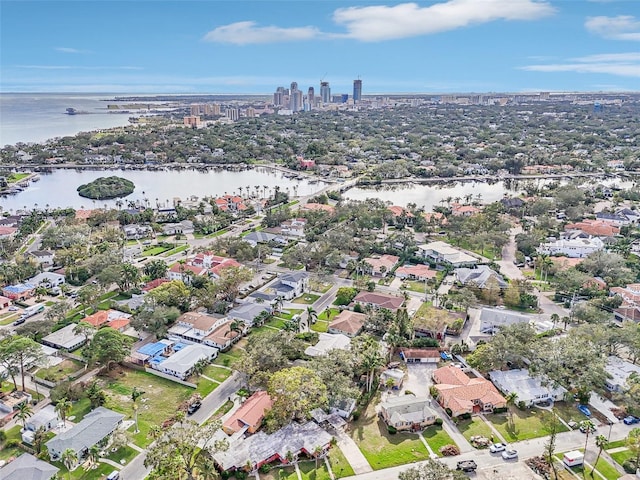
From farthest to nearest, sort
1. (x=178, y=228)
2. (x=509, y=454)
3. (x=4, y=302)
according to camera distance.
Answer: (x=178, y=228)
(x=4, y=302)
(x=509, y=454)

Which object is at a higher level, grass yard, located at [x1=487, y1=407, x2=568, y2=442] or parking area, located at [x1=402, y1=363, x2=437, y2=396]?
grass yard, located at [x1=487, y1=407, x2=568, y2=442]

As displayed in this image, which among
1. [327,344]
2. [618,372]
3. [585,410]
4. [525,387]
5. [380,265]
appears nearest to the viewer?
[585,410]

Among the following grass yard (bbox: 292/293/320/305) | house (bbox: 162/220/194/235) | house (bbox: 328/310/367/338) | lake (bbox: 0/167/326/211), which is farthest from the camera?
lake (bbox: 0/167/326/211)

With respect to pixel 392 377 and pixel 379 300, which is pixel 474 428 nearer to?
pixel 392 377

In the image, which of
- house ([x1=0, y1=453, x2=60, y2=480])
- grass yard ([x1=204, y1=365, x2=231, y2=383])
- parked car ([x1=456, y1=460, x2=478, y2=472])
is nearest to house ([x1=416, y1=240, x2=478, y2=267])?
grass yard ([x1=204, y1=365, x2=231, y2=383])

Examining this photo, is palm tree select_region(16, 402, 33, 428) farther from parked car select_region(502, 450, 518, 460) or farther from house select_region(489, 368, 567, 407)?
house select_region(489, 368, 567, 407)

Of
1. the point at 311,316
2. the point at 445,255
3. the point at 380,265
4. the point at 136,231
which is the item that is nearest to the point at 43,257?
the point at 136,231
